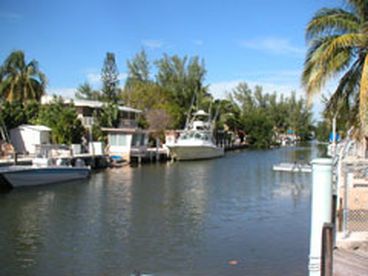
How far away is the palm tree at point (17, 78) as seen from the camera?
178ft

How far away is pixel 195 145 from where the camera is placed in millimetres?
57156

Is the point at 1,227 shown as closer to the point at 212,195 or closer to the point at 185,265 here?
the point at 185,265

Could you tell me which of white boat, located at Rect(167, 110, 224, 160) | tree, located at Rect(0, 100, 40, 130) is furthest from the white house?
white boat, located at Rect(167, 110, 224, 160)

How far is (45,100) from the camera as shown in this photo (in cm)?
6328

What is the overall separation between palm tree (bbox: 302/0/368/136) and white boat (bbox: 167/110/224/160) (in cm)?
3885

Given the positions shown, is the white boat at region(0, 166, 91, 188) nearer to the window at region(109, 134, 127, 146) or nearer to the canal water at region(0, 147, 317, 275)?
the canal water at region(0, 147, 317, 275)

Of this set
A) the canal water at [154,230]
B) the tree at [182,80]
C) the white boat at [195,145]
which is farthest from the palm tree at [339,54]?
the tree at [182,80]

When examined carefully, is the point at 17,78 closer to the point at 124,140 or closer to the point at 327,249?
the point at 124,140

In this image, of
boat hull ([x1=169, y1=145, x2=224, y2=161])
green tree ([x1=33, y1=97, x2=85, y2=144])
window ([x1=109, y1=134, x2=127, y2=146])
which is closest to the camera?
green tree ([x1=33, y1=97, x2=85, y2=144])

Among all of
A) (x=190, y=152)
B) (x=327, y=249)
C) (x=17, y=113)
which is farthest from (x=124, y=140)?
(x=327, y=249)

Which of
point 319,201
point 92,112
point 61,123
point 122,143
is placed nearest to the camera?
point 319,201

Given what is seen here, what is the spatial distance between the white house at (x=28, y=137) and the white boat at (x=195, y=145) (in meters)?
16.2

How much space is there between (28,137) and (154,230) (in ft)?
101

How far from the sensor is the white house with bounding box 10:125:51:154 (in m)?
43.7
